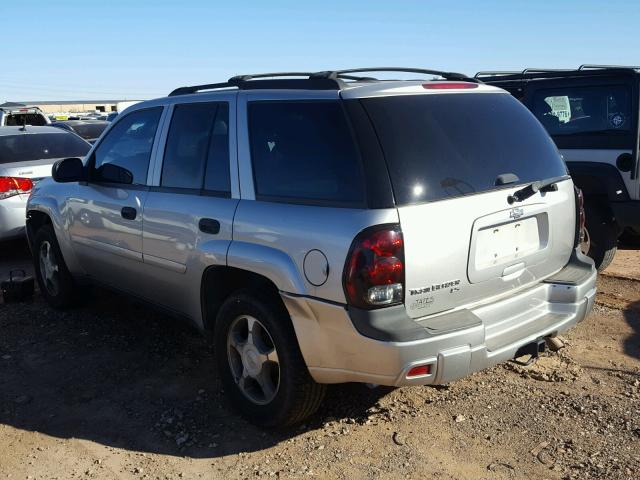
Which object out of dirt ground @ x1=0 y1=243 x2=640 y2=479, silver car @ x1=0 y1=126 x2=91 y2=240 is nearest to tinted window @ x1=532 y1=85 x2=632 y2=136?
dirt ground @ x1=0 y1=243 x2=640 y2=479

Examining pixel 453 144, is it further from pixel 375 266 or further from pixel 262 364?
pixel 262 364

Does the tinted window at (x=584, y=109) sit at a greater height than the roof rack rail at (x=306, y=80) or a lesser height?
lesser

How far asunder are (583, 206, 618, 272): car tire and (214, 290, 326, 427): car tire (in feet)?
12.5

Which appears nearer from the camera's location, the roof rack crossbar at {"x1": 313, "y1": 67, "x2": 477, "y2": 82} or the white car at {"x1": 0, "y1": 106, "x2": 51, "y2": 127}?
the roof rack crossbar at {"x1": 313, "y1": 67, "x2": 477, "y2": 82}

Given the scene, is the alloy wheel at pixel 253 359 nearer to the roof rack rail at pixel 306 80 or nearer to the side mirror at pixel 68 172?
the roof rack rail at pixel 306 80

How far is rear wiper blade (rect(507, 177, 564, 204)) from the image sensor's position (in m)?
3.44

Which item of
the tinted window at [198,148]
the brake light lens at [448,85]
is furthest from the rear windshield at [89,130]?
the brake light lens at [448,85]

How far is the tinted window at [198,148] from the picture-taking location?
12.7ft

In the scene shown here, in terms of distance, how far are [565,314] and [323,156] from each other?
1.62 meters

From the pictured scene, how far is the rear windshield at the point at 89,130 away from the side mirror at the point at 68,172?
13224mm

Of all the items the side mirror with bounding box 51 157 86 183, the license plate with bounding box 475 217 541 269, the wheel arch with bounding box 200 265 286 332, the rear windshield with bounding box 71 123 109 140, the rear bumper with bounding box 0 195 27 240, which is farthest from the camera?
the rear windshield with bounding box 71 123 109 140

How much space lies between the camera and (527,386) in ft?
13.5

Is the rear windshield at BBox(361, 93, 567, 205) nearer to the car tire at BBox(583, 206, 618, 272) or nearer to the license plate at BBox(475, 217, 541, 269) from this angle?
the license plate at BBox(475, 217, 541, 269)

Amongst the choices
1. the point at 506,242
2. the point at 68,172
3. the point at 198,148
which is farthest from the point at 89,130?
the point at 506,242
